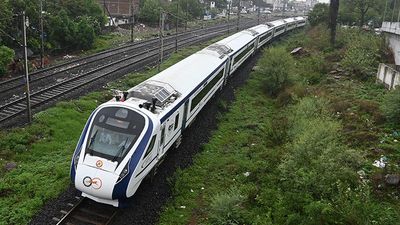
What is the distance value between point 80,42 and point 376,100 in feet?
88.8

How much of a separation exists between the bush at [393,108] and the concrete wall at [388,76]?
16.0ft

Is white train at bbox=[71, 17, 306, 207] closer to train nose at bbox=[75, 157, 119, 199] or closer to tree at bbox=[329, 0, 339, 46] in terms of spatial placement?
train nose at bbox=[75, 157, 119, 199]

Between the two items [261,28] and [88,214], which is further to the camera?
[261,28]

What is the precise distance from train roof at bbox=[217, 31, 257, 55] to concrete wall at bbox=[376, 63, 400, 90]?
34.4ft

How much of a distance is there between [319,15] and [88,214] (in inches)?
2367

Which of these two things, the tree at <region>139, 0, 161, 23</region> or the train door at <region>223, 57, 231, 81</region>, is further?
the tree at <region>139, 0, 161, 23</region>

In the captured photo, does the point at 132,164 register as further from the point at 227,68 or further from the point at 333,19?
the point at 333,19

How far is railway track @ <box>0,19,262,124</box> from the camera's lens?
19.5 meters

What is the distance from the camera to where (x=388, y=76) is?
25328 mm

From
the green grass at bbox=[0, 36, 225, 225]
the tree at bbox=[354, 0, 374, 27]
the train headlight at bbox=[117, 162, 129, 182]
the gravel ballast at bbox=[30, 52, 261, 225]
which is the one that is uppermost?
the tree at bbox=[354, 0, 374, 27]

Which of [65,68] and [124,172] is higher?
[124,172]

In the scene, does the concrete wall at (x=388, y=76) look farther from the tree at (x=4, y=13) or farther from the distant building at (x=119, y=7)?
the distant building at (x=119, y=7)

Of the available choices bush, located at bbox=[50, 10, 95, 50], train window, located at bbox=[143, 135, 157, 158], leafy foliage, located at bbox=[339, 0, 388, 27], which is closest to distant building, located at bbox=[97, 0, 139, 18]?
bush, located at bbox=[50, 10, 95, 50]

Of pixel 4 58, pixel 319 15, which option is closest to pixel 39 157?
pixel 4 58
